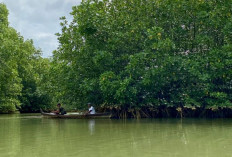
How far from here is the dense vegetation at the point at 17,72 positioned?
991 inches

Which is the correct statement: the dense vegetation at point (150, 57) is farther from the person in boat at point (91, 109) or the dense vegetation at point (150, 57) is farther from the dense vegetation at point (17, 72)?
the dense vegetation at point (17, 72)

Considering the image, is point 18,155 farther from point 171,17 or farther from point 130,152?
point 171,17

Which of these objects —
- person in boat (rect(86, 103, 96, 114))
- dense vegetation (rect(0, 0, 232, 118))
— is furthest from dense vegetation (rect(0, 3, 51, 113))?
dense vegetation (rect(0, 0, 232, 118))

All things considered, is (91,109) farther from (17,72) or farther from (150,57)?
(17,72)

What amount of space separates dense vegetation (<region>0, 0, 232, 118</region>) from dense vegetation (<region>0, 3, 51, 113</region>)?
501 cm

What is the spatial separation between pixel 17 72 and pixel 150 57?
45.3 ft

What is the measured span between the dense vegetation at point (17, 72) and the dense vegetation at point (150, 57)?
5.01 meters

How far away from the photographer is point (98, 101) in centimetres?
2058

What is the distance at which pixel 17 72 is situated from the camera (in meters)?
27.3

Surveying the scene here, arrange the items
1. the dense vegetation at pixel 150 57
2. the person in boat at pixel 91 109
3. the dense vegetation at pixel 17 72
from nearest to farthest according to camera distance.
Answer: the dense vegetation at pixel 150 57
the person in boat at pixel 91 109
the dense vegetation at pixel 17 72

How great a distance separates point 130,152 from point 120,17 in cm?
1327

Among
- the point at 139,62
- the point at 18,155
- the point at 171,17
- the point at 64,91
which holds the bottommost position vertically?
the point at 18,155

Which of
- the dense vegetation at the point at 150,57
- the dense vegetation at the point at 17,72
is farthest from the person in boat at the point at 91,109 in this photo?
the dense vegetation at the point at 17,72

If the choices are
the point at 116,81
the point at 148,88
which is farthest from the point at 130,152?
the point at 148,88
